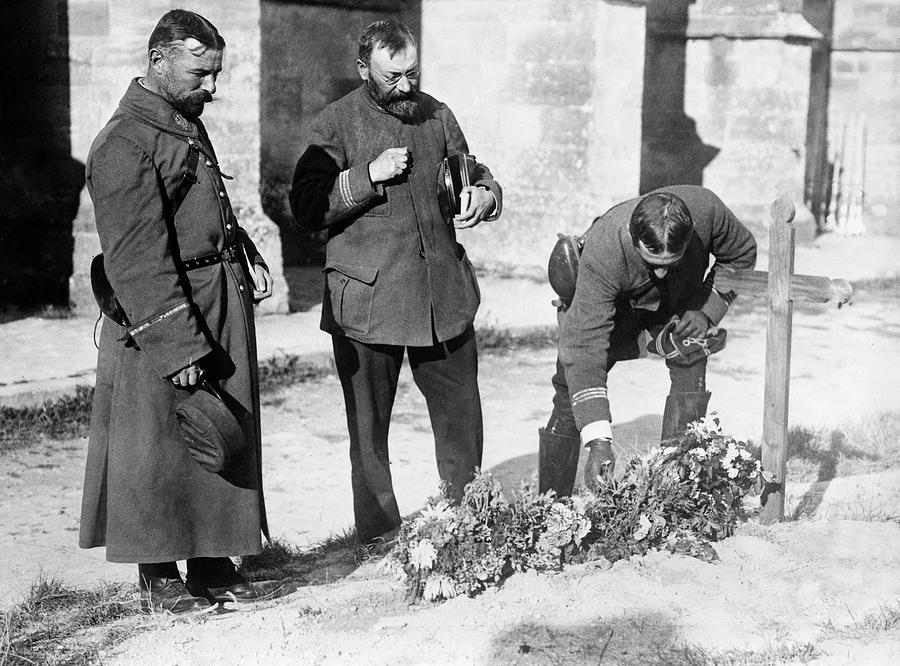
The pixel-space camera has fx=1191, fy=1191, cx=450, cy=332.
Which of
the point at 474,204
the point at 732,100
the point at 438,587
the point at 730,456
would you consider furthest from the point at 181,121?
the point at 732,100

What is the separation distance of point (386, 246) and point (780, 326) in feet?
5.04

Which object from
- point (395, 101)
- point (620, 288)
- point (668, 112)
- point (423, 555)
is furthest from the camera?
point (668, 112)

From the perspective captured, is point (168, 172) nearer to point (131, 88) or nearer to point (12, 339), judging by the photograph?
point (131, 88)

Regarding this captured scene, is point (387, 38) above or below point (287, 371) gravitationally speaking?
above

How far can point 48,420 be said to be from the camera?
6.59 meters

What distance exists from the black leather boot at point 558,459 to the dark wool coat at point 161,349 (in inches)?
55.2

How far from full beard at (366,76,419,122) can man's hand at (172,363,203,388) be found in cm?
126

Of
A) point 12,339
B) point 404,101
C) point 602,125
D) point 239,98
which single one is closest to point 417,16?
point 602,125

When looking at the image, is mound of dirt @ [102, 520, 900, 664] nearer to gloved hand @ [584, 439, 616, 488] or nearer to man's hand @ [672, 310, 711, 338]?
gloved hand @ [584, 439, 616, 488]

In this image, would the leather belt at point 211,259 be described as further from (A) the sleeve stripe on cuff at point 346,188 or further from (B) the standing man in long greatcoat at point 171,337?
(A) the sleeve stripe on cuff at point 346,188

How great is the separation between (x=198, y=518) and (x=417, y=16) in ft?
30.4

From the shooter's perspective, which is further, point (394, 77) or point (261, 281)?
point (394, 77)

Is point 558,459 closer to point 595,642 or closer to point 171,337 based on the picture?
point 595,642

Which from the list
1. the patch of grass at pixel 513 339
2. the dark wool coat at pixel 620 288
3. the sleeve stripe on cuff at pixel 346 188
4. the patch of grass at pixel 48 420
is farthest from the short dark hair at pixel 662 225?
the patch of grass at pixel 513 339
